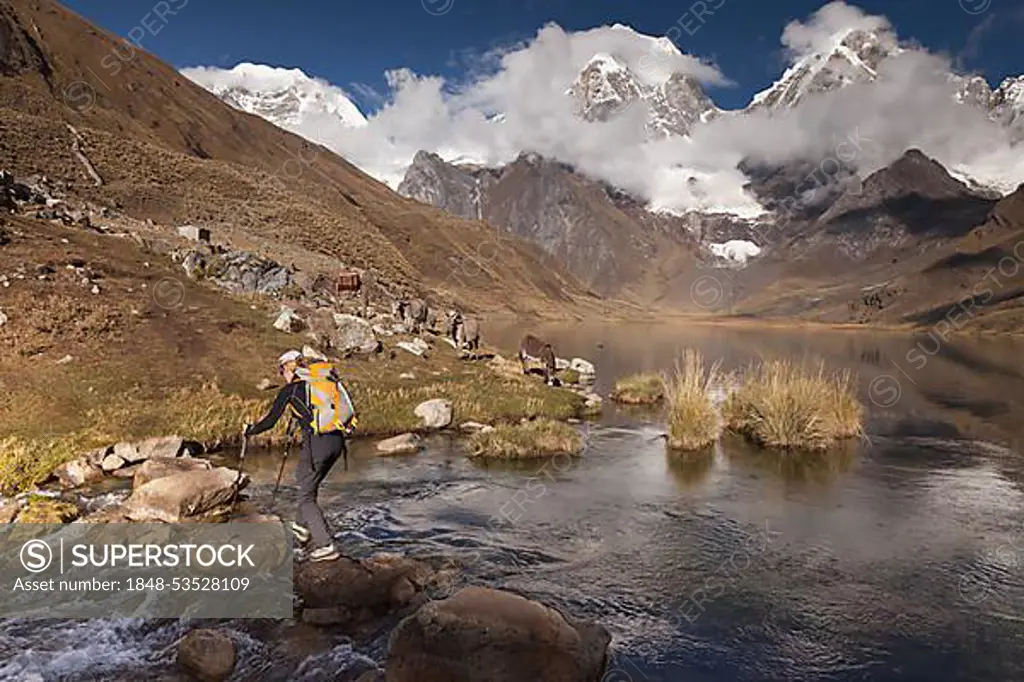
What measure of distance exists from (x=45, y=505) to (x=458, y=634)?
35.6ft

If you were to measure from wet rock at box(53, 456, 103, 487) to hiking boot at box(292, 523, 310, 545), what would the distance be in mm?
6475

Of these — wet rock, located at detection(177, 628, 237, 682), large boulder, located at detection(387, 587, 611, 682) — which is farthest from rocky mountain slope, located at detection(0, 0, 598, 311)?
large boulder, located at detection(387, 587, 611, 682)

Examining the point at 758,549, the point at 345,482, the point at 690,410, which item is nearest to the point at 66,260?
the point at 345,482

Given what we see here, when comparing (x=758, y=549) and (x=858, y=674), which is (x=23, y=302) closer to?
(x=758, y=549)

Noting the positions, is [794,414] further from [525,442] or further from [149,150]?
[149,150]

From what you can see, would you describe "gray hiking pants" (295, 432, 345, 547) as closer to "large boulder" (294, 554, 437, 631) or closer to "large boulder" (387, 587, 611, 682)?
"large boulder" (294, 554, 437, 631)

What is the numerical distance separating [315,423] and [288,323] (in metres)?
21.5

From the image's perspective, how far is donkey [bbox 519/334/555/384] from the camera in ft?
131

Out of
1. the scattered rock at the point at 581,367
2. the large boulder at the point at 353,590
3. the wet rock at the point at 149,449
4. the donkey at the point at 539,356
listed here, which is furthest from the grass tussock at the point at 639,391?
A: the large boulder at the point at 353,590

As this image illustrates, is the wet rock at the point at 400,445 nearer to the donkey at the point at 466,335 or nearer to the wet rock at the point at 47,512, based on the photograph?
the wet rock at the point at 47,512

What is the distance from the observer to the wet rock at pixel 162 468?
16844 mm

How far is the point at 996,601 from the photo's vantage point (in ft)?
42.5

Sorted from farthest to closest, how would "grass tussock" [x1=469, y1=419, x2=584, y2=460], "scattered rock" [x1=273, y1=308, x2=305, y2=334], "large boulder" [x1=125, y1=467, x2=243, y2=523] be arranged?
"scattered rock" [x1=273, y1=308, x2=305, y2=334] < "grass tussock" [x1=469, y1=419, x2=584, y2=460] < "large boulder" [x1=125, y1=467, x2=243, y2=523]

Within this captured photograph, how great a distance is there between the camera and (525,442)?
79.9ft
